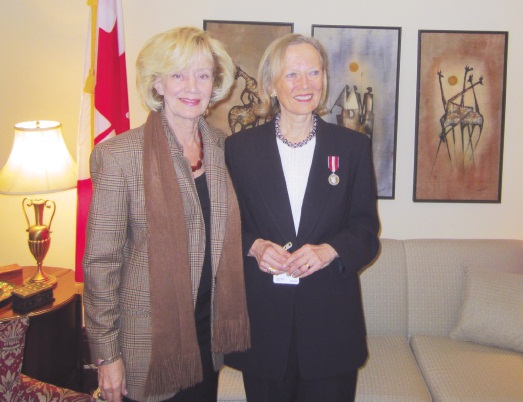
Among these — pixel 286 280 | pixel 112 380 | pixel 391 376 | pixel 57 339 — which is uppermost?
pixel 286 280

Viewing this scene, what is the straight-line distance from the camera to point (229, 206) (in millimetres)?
1689

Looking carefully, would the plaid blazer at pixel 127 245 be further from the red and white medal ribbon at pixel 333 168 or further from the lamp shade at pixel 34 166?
the lamp shade at pixel 34 166

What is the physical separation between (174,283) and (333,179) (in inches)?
22.6

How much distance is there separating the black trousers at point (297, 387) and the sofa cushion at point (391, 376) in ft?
2.39

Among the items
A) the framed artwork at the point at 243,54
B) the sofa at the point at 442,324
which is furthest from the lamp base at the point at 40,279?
the framed artwork at the point at 243,54

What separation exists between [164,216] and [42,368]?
1506 mm

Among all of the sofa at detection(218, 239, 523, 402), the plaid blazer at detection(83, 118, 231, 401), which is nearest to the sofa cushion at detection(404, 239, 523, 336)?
the sofa at detection(218, 239, 523, 402)

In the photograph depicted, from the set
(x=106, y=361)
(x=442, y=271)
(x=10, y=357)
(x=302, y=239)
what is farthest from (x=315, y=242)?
(x=442, y=271)

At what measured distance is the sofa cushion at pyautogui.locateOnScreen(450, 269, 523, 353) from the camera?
270cm

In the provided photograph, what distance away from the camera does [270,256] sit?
1.65 metres

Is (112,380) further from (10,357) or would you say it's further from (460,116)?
(460,116)

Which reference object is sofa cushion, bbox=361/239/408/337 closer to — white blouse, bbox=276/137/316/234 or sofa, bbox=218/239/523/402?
sofa, bbox=218/239/523/402

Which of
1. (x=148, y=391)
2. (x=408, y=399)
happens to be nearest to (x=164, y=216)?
(x=148, y=391)

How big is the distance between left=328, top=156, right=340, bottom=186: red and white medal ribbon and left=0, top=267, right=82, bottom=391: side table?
162cm
